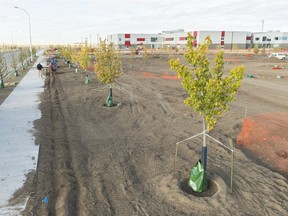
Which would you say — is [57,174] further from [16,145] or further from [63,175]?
[16,145]

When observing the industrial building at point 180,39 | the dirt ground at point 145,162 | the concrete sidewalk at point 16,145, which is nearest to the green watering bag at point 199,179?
the dirt ground at point 145,162

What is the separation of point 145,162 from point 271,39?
109m

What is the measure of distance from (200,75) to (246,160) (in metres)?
3.74

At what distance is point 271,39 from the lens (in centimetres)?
10112

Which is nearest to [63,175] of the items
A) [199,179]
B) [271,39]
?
[199,179]

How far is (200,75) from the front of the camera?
6.34 m

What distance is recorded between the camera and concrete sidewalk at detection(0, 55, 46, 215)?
6744 millimetres

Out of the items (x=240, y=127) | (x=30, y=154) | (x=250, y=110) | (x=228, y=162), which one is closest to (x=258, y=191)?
(x=228, y=162)

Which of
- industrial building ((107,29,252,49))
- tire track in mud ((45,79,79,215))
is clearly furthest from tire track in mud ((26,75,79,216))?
industrial building ((107,29,252,49))

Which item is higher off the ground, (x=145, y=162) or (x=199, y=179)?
(x=199, y=179)

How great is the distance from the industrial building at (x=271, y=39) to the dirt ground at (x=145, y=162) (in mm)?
97427

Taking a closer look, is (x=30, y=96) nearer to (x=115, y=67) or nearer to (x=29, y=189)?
(x=115, y=67)

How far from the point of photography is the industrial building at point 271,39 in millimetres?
98688

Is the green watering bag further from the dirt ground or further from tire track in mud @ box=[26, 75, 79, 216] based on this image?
tire track in mud @ box=[26, 75, 79, 216]
